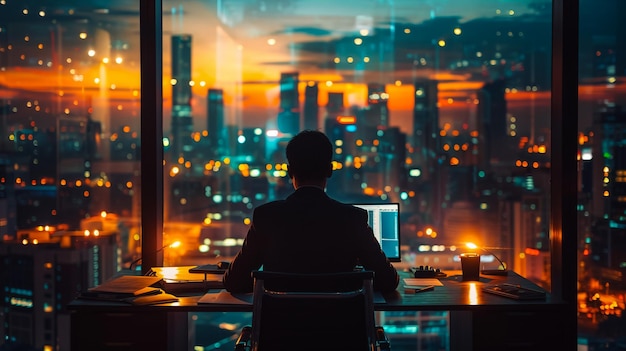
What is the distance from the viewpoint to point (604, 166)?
411 centimetres

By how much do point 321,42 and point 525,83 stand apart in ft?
5.16

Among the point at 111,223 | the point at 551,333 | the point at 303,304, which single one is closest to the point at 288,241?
the point at 303,304

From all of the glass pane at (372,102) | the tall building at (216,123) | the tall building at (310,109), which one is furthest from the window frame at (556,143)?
the tall building at (310,109)

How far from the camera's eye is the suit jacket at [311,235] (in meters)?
2.14

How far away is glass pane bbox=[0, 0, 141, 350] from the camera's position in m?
4.41

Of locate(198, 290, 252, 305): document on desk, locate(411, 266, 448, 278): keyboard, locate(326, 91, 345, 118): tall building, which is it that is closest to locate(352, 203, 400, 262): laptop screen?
locate(411, 266, 448, 278): keyboard

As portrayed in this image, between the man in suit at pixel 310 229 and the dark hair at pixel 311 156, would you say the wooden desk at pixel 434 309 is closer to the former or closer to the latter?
the man in suit at pixel 310 229

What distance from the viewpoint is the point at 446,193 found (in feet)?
15.4

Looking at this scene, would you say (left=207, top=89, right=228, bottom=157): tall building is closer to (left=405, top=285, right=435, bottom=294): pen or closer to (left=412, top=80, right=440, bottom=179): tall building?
(left=412, top=80, right=440, bottom=179): tall building

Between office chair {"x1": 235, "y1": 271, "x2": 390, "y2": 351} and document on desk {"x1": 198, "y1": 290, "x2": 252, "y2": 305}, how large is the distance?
63cm

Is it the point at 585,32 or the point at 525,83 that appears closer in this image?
the point at 585,32

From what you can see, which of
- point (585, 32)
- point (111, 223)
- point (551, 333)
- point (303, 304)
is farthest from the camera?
point (111, 223)

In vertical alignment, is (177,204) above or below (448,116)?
below

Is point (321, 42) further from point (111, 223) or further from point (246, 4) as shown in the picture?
point (111, 223)
